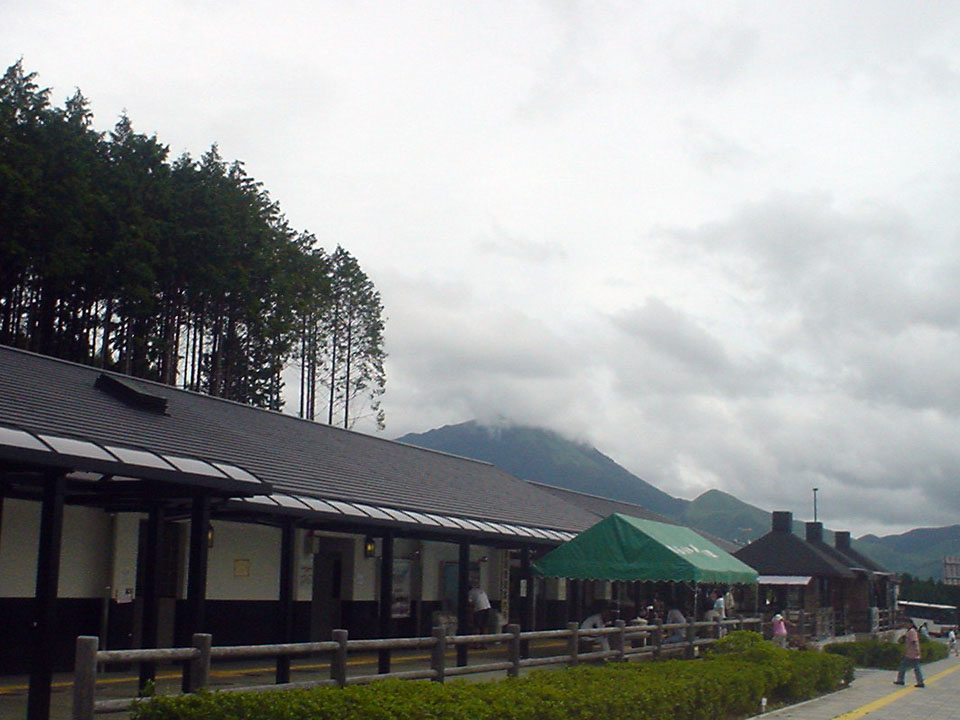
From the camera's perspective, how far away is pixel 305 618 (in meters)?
22.2

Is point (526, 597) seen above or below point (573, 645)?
above

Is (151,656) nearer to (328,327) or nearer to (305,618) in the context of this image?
(305,618)

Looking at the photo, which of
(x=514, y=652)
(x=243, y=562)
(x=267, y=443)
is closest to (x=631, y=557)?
(x=514, y=652)

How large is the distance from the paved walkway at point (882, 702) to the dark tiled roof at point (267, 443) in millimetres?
7549

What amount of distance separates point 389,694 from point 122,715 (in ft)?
15.1

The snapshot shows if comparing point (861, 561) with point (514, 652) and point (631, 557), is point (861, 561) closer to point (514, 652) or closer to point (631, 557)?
point (631, 557)

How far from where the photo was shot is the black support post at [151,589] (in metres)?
13.1

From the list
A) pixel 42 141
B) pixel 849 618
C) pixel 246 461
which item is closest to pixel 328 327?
→ pixel 42 141

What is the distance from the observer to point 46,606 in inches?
446

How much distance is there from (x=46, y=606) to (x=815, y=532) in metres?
44.8

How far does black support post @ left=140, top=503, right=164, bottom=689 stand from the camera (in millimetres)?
13138

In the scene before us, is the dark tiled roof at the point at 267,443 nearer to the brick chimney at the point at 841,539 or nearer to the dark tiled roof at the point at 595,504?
the dark tiled roof at the point at 595,504

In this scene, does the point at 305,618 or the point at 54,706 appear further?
the point at 305,618

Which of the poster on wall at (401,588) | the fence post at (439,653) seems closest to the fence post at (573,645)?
the fence post at (439,653)
